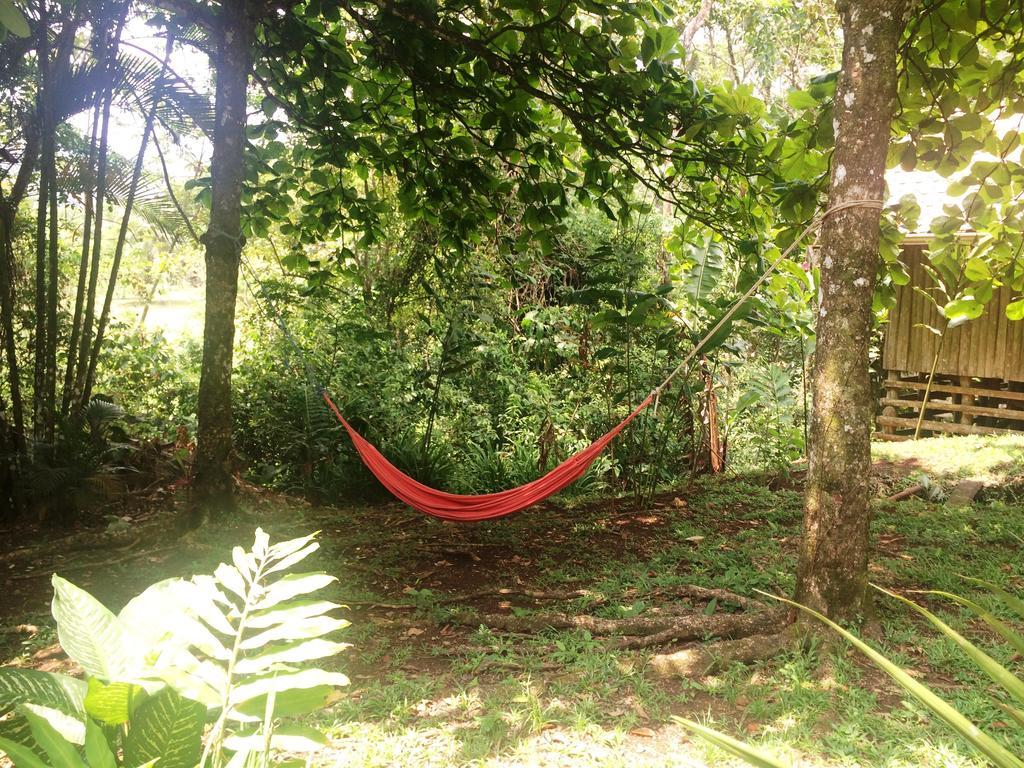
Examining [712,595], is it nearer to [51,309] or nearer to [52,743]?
[52,743]

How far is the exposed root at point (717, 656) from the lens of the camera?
213 centimetres

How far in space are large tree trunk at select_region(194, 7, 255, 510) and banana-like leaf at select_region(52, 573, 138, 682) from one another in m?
2.73

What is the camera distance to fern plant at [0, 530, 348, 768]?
63 centimetres

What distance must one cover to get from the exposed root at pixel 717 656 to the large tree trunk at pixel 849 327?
0.16 m

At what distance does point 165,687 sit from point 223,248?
114 inches

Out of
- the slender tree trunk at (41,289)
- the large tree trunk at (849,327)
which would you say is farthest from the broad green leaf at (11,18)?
the slender tree trunk at (41,289)

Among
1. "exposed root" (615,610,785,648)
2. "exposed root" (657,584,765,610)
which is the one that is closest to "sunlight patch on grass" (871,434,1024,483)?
"exposed root" (657,584,765,610)

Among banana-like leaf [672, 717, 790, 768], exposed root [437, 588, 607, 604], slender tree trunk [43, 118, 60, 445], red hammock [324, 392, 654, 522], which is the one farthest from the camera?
slender tree trunk [43, 118, 60, 445]

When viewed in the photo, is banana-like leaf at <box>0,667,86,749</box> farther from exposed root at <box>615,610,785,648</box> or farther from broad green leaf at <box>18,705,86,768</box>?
exposed root at <box>615,610,785,648</box>

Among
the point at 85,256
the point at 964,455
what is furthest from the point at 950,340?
the point at 85,256

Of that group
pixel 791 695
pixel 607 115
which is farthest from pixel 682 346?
pixel 791 695

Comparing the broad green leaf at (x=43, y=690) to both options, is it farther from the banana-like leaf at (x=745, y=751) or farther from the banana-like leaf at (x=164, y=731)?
the banana-like leaf at (x=745, y=751)

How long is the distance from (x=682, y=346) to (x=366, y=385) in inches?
87.3

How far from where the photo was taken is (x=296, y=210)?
25.9ft
